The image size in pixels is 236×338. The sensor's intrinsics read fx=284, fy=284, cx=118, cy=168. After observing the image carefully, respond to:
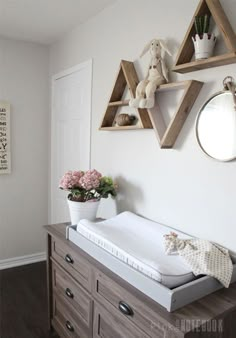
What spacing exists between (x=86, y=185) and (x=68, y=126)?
107 centimetres

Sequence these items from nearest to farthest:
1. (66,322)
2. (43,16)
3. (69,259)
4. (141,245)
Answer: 1. (141,245)
2. (69,259)
3. (66,322)
4. (43,16)

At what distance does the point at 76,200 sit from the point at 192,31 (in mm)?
1218

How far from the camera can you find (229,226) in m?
1.35

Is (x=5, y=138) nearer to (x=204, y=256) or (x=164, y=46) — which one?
(x=164, y=46)

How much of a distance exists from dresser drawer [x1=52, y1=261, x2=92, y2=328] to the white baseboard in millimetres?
1351

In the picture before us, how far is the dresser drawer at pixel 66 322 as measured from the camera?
1650mm

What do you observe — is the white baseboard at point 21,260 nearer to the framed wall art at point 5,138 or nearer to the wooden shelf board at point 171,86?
the framed wall art at point 5,138

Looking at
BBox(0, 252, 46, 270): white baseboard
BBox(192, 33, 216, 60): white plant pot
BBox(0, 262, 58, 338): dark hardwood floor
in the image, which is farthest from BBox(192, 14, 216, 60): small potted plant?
BBox(0, 252, 46, 270): white baseboard

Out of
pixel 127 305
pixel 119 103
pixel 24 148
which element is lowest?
pixel 127 305

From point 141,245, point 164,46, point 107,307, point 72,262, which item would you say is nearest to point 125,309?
point 107,307

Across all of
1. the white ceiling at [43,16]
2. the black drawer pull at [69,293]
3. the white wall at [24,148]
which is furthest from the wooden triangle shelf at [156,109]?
the white wall at [24,148]

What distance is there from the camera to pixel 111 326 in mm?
1354

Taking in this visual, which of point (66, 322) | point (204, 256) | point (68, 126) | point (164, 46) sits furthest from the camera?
point (68, 126)

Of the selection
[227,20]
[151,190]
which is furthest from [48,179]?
[227,20]
